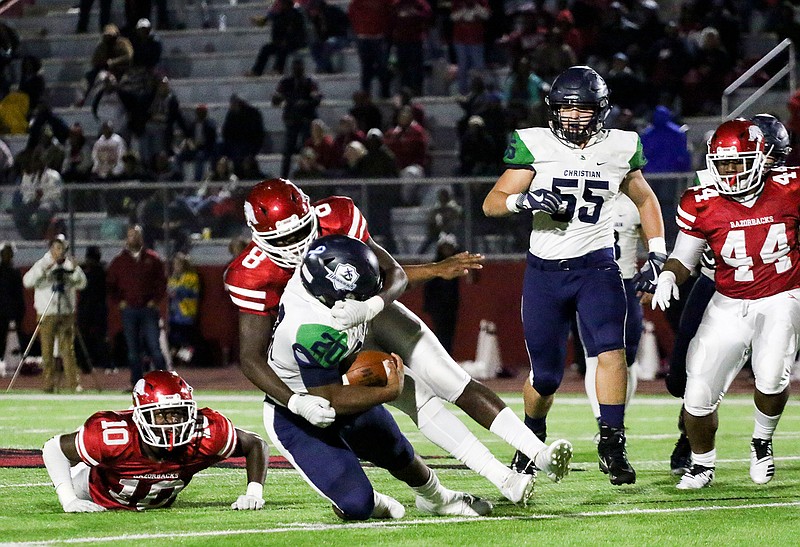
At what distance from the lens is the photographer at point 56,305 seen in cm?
1523

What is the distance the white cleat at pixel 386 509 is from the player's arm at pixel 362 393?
431mm

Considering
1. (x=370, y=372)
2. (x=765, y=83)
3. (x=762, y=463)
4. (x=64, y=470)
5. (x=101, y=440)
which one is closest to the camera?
(x=370, y=372)

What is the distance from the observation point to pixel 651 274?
23.1ft

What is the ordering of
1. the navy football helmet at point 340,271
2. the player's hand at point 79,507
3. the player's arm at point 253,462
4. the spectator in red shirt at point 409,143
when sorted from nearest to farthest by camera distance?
1. the navy football helmet at point 340,271
2. the player's hand at point 79,507
3. the player's arm at point 253,462
4. the spectator in red shirt at point 409,143

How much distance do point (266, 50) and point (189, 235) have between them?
4.04 m

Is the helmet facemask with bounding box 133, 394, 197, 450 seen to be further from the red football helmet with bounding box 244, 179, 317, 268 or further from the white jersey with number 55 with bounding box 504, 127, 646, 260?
the white jersey with number 55 with bounding box 504, 127, 646, 260

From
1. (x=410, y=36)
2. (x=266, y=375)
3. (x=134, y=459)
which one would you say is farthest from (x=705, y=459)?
(x=410, y=36)

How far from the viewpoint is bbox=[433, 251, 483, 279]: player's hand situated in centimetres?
644

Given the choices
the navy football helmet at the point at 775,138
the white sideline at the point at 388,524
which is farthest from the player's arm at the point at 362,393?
the navy football helmet at the point at 775,138

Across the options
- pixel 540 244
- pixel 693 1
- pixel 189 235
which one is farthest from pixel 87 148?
pixel 540 244

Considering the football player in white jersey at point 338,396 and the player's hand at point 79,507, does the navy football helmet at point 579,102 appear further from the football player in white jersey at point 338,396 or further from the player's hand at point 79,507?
the player's hand at point 79,507

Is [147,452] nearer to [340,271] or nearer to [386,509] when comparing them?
[386,509]

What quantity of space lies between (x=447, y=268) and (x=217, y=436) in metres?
1.23

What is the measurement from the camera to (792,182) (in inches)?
284
